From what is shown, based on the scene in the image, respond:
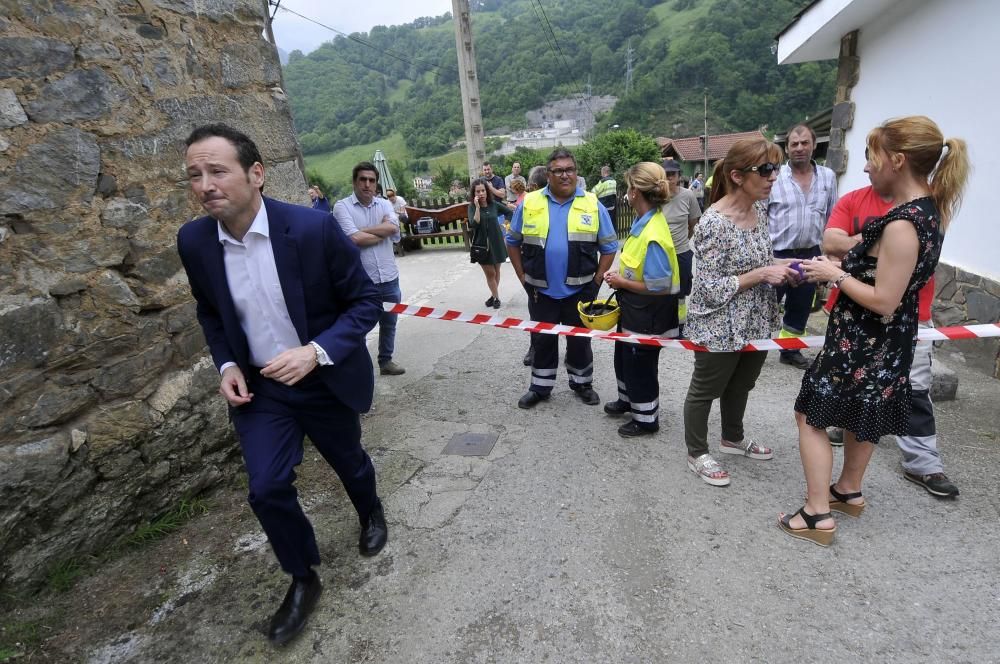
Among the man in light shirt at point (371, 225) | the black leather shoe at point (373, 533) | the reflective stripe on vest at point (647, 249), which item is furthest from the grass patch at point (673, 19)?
the black leather shoe at point (373, 533)

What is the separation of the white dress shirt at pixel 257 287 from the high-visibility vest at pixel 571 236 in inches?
80.5

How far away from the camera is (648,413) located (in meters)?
3.40

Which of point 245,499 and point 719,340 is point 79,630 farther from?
point 719,340

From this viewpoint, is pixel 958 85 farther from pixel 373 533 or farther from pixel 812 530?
pixel 373 533

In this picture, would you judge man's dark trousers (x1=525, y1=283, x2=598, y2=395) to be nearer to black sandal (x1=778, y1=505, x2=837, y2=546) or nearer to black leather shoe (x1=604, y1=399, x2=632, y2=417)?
black leather shoe (x1=604, y1=399, x2=632, y2=417)

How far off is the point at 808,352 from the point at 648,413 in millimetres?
2286

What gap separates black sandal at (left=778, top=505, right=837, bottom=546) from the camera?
2.38 m

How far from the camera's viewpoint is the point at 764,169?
8.02ft

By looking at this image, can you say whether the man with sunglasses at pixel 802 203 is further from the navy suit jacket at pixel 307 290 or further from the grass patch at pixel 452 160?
the grass patch at pixel 452 160

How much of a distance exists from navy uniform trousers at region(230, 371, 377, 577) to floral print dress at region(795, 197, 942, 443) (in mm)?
2109

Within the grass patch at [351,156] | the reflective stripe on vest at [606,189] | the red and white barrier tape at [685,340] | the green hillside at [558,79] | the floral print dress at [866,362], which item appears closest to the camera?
the floral print dress at [866,362]

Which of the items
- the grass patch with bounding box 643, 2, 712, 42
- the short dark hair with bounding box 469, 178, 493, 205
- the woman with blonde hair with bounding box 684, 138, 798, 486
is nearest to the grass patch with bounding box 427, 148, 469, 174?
the grass patch with bounding box 643, 2, 712, 42

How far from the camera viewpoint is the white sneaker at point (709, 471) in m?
2.88

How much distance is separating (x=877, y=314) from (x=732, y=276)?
24.7 inches
